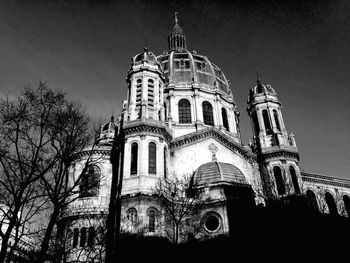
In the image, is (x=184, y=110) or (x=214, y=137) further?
(x=184, y=110)

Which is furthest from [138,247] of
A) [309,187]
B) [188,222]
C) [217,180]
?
[309,187]

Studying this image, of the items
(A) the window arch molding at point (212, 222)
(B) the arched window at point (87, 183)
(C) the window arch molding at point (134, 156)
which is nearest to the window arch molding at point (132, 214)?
(C) the window arch molding at point (134, 156)

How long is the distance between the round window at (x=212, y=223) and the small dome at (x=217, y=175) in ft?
9.09

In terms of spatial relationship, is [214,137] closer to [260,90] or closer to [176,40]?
[260,90]

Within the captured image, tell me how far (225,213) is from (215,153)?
8358mm

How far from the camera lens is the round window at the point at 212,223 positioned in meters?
25.1

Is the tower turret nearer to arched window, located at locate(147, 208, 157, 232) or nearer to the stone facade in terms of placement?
the stone facade

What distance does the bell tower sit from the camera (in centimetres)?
3125

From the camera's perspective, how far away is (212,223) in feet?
82.9

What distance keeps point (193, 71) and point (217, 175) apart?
2113cm

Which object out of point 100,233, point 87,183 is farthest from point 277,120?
point 87,183

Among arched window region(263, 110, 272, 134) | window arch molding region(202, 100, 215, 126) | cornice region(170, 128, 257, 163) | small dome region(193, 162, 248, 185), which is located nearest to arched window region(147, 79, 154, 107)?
cornice region(170, 128, 257, 163)

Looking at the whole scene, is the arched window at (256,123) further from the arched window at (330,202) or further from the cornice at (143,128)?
the cornice at (143,128)

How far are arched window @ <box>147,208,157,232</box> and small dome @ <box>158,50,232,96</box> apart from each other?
22.4 m
